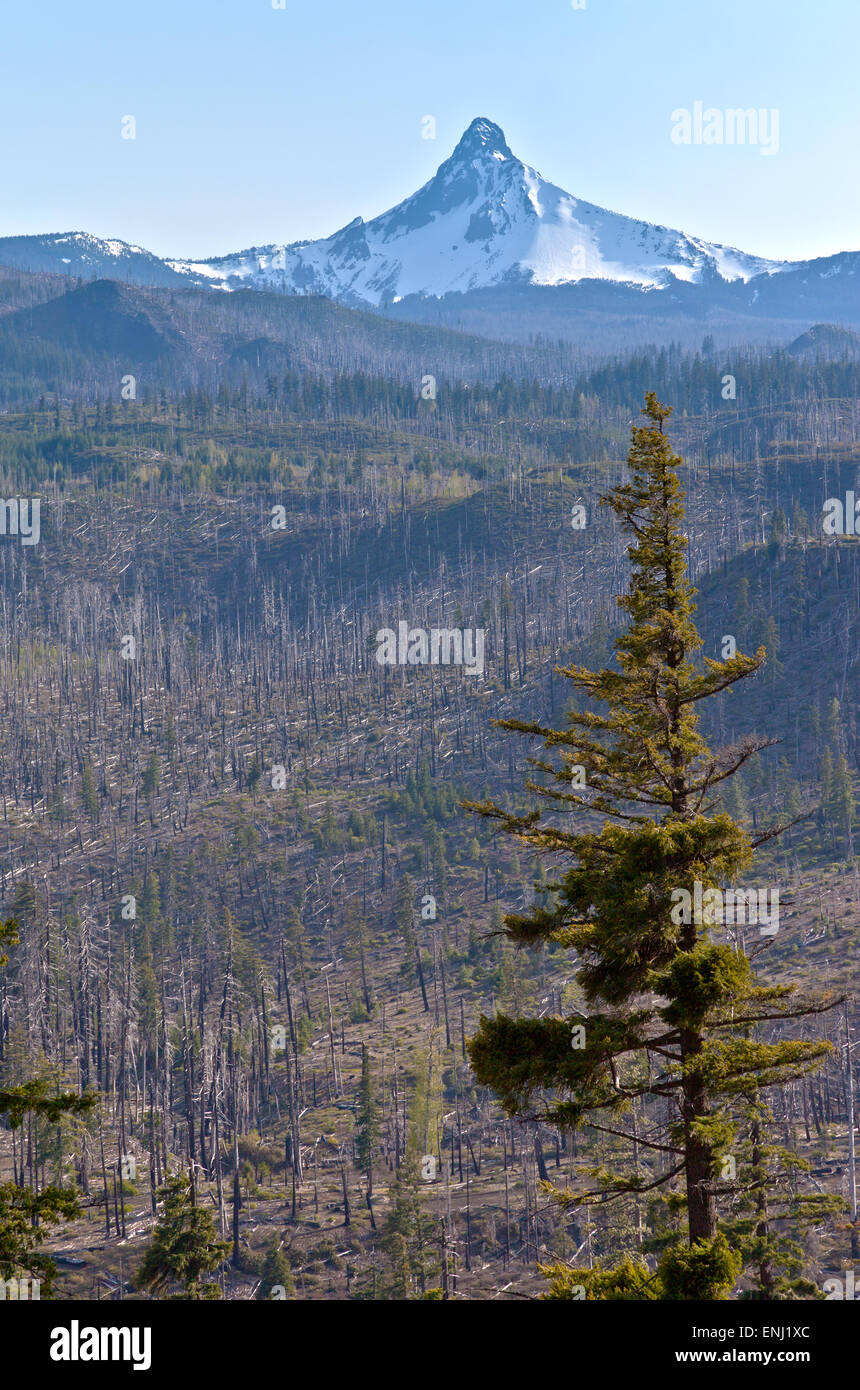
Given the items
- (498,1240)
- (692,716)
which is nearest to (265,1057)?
(498,1240)

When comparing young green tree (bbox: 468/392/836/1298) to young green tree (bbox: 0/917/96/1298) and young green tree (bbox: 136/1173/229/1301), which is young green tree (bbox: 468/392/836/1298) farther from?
young green tree (bbox: 136/1173/229/1301)

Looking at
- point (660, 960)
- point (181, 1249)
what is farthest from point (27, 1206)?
point (181, 1249)

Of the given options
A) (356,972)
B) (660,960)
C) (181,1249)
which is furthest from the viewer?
(356,972)

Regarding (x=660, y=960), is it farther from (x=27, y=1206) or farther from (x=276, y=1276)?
(x=276, y=1276)

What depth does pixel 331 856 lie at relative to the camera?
480ft

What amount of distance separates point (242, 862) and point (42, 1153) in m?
67.3

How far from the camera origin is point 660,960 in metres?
15.1

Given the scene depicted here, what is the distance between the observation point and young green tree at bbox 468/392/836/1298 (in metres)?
14.2

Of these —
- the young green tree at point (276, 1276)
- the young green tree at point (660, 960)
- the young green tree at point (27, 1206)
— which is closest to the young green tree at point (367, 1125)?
the young green tree at point (276, 1276)

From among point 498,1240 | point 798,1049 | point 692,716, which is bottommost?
point 498,1240

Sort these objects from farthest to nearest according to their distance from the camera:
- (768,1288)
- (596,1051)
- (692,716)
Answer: (768,1288)
(692,716)
(596,1051)

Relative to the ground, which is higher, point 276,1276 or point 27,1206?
point 27,1206

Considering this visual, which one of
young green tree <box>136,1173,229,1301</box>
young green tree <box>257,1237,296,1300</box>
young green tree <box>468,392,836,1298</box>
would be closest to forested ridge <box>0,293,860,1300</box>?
young green tree <box>257,1237,296,1300</box>

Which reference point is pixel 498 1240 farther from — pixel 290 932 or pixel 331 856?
pixel 331 856
